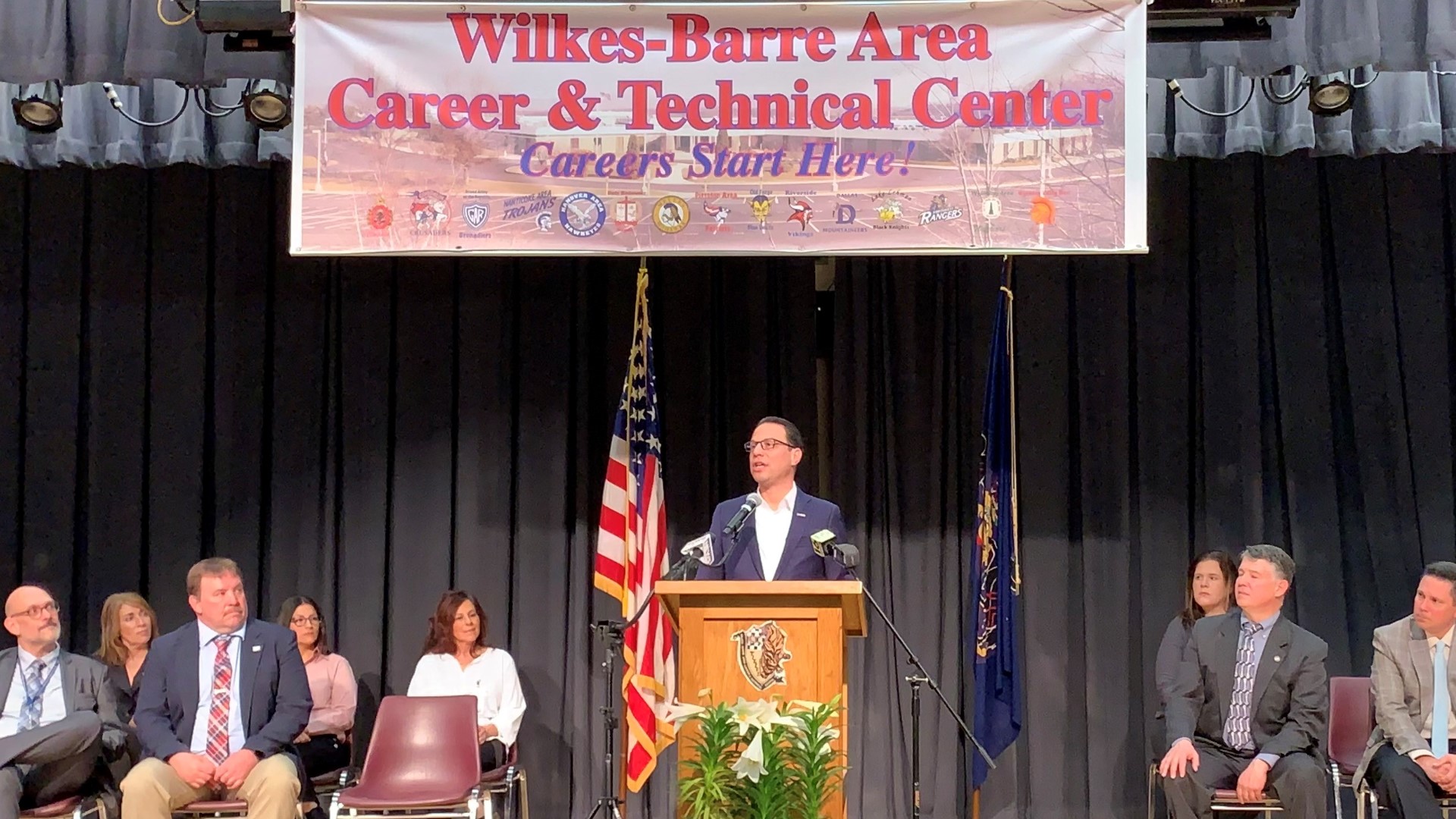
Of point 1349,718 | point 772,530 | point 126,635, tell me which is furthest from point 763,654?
point 126,635

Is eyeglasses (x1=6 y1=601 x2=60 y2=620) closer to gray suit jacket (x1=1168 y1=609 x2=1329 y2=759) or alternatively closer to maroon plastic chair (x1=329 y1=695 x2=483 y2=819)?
maroon plastic chair (x1=329 y1=695 x2=483 y2=819)

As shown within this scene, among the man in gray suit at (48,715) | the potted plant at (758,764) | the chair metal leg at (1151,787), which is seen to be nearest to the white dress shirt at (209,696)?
the man in gray suit at (48,715)

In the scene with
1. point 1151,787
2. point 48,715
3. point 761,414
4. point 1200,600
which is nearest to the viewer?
point 48,715

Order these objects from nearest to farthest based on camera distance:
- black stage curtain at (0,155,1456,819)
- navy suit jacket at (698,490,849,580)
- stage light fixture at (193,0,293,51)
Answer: navy suit jacket at (698,490,849,580), stage light fixture at (193,0,293,51), black stage curtain at (0,155,1456,819)

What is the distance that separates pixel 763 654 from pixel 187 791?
2.33 metres

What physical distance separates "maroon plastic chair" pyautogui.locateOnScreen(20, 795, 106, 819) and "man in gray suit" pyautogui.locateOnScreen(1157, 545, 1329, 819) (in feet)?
11.9

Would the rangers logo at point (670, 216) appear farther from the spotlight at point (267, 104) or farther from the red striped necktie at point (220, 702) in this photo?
the red striped necktie at point (220, 702)

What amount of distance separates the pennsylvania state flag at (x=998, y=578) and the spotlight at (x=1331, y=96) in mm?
1306

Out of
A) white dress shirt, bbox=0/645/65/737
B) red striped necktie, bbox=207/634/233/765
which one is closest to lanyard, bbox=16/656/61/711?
white dress shirt, bbox=0/645/65/737

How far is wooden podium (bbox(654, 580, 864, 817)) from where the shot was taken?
13.6 feet

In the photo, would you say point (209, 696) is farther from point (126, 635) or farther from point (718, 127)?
point (718, 127)

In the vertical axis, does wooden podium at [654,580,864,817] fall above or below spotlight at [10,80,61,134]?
below

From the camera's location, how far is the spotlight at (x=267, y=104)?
6.17m

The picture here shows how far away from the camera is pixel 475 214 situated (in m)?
5.17
